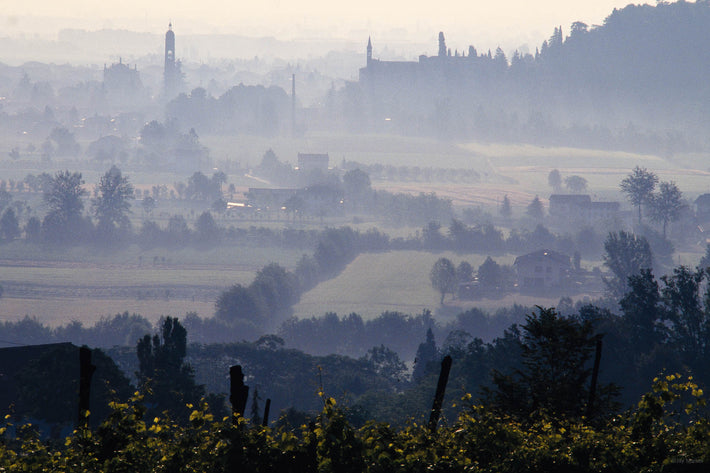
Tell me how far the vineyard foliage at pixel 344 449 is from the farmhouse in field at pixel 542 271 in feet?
216

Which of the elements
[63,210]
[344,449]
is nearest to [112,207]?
[63,210]

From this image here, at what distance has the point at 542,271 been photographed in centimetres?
7512

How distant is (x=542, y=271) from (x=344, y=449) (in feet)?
222

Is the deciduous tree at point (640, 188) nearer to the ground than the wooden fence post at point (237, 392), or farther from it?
farther from it

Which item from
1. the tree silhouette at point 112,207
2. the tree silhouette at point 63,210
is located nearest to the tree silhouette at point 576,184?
the tree silhouette at point 112,207

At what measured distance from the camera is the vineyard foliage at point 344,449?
→ 9.30 meters

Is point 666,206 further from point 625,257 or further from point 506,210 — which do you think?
point 625,257

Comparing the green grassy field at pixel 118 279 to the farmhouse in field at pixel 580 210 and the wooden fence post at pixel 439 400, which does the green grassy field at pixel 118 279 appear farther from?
the wooden fence post at pixel 439 400

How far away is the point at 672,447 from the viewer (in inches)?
390

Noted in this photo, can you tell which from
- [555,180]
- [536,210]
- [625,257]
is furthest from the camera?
[555,180]

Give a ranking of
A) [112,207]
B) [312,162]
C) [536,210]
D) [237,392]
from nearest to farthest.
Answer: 1. [237,392]
2. [112,207]
3. [536,210]
4. [312,162]

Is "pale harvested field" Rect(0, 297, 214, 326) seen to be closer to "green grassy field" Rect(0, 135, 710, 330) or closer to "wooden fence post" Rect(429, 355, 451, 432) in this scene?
"green grassy field" Rect(0, 135, 710, 330)

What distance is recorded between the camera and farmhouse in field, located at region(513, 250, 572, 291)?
74812 mm

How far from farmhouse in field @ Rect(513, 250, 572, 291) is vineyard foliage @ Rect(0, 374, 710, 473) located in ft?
216
